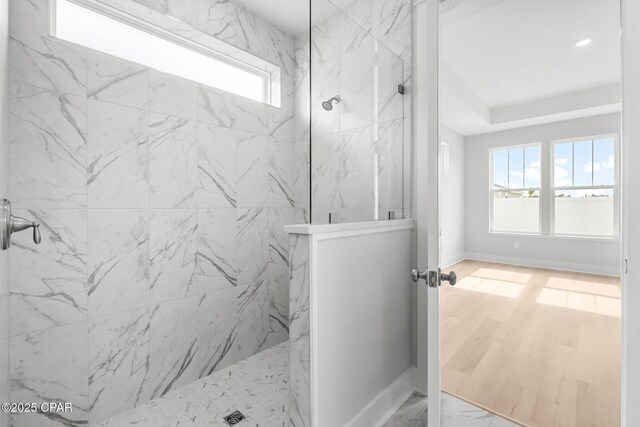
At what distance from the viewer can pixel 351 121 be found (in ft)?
5.39

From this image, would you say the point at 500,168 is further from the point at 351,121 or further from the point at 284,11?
the point at 284,11

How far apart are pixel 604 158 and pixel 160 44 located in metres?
4.80

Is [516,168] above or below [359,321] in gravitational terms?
above

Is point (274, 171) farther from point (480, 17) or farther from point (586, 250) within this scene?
point (586, 250)

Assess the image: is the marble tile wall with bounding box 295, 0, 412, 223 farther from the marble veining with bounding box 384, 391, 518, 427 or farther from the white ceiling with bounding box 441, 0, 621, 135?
the marble veining with bounding box 384, 391, 518, 427

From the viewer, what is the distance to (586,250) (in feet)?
12.6

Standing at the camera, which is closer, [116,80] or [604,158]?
[116,80]

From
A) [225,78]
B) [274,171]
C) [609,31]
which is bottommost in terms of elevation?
[274,171]

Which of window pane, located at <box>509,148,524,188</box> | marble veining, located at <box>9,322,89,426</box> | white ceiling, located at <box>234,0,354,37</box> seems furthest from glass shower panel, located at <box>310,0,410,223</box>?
window pane, located at <box>509,148,524,188</box>

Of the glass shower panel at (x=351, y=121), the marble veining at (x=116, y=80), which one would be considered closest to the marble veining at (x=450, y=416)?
the glass shower panel at (x=351, y=121)

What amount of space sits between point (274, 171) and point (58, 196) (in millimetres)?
1424

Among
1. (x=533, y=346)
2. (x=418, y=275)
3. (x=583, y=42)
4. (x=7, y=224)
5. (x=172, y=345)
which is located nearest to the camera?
(x=7, y=224)

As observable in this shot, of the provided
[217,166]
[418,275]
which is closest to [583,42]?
[418,275]

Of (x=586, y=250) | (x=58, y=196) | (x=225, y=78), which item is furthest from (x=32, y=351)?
(x=586, y=250)
